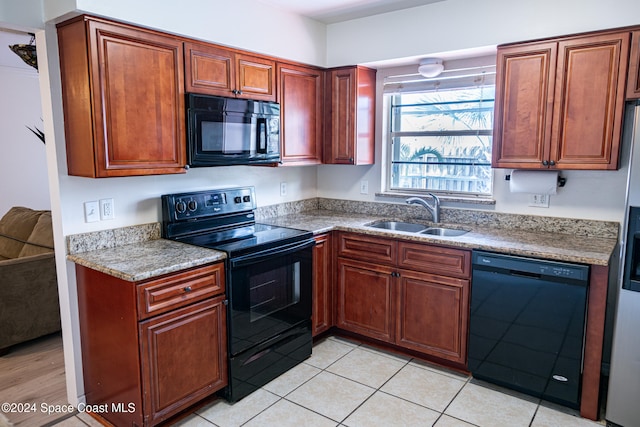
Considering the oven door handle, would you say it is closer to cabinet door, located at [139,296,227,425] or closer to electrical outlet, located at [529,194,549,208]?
cabinet door, located at [139,296,227,425]

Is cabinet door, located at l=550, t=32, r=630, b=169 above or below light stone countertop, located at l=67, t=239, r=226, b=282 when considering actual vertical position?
above

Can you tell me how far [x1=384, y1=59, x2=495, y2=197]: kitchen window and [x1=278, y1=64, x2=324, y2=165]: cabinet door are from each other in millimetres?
583

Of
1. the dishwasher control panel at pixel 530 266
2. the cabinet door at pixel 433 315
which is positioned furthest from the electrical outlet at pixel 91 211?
the dishwasher control panel at pixel 530 266

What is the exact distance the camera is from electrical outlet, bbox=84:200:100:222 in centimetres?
238

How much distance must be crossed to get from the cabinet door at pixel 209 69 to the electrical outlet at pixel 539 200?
6.85 ft

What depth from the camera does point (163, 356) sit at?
214 cm

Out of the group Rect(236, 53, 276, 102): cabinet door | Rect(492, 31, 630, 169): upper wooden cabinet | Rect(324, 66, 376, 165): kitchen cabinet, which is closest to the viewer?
Rect(492, 31, 630, 169): upper wooden cabinet

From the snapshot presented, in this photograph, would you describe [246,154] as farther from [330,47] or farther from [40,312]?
[40,312]

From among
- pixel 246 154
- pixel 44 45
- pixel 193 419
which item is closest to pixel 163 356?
pixel 193 419

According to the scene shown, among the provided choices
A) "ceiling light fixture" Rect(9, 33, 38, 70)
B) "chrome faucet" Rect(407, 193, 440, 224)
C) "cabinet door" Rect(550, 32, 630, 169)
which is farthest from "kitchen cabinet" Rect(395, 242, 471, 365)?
"ceiling light fixture" Rect(9, 33, 38, 70)

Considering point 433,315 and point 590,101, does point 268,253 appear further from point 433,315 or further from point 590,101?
point 590,101

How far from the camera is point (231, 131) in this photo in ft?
8.89

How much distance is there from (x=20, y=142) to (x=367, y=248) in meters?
4.68

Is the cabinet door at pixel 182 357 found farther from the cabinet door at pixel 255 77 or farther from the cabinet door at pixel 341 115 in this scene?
the cabinet door at pixel 341 115
